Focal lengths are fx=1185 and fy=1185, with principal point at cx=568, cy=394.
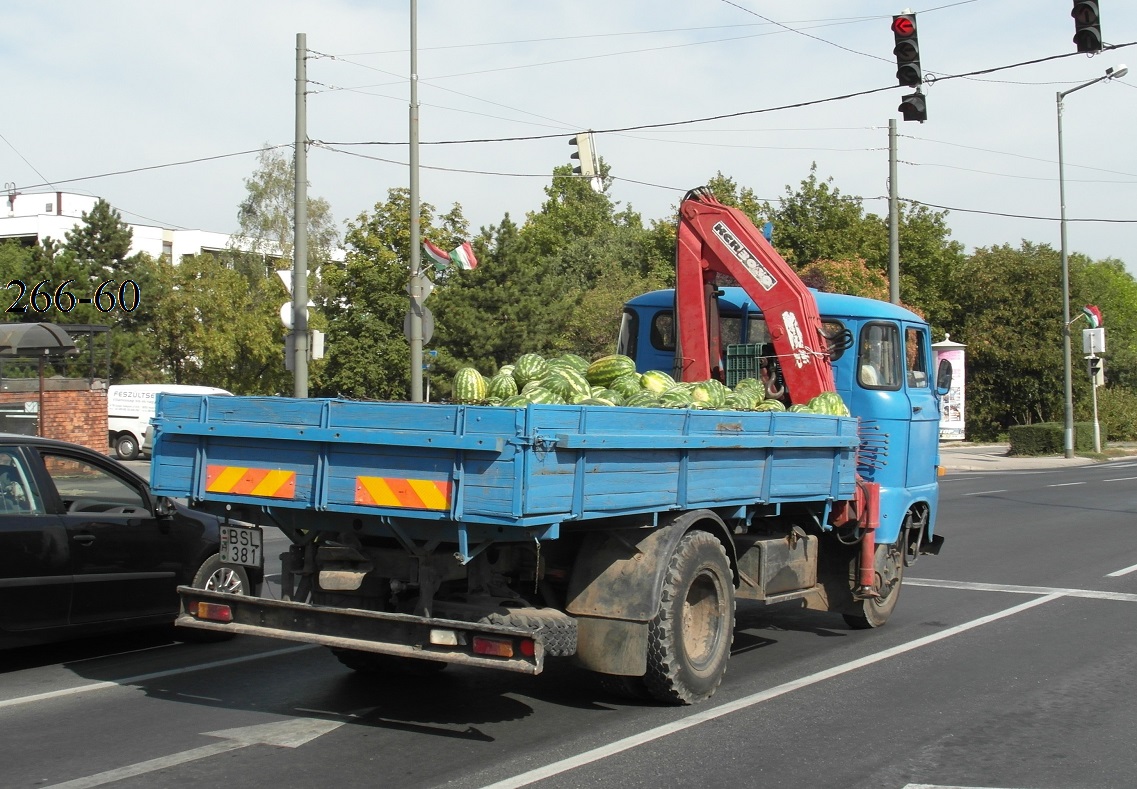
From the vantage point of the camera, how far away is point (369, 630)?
5.89 meters

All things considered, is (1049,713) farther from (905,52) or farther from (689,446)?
(905,52)

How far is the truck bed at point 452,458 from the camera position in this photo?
536cm

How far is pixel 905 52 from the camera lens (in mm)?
14117

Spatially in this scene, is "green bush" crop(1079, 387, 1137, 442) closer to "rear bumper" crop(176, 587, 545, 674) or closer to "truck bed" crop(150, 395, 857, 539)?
"truck bed" crop(150, 395, 857, 539)

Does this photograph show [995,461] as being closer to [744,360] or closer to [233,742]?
[744,360]

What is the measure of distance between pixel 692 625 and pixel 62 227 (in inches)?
2949

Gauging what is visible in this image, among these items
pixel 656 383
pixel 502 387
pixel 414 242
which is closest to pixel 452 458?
pixel 502 387

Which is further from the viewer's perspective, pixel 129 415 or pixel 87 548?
pixel 129 415

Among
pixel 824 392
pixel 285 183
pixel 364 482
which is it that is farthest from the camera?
pixel 285 183

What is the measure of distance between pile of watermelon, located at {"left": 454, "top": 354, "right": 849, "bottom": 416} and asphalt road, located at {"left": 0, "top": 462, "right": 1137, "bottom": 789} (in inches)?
69.6

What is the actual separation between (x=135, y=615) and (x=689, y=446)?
4.03 m

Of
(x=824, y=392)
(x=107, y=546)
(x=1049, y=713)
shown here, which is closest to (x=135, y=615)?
(x=107, y=546)

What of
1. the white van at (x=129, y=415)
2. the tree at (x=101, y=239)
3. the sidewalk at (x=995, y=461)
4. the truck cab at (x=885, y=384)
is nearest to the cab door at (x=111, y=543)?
the truck cab at (x=885, y=384)

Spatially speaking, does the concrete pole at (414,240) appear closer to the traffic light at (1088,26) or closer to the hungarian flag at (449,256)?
the hungarian flag at (449,256)
